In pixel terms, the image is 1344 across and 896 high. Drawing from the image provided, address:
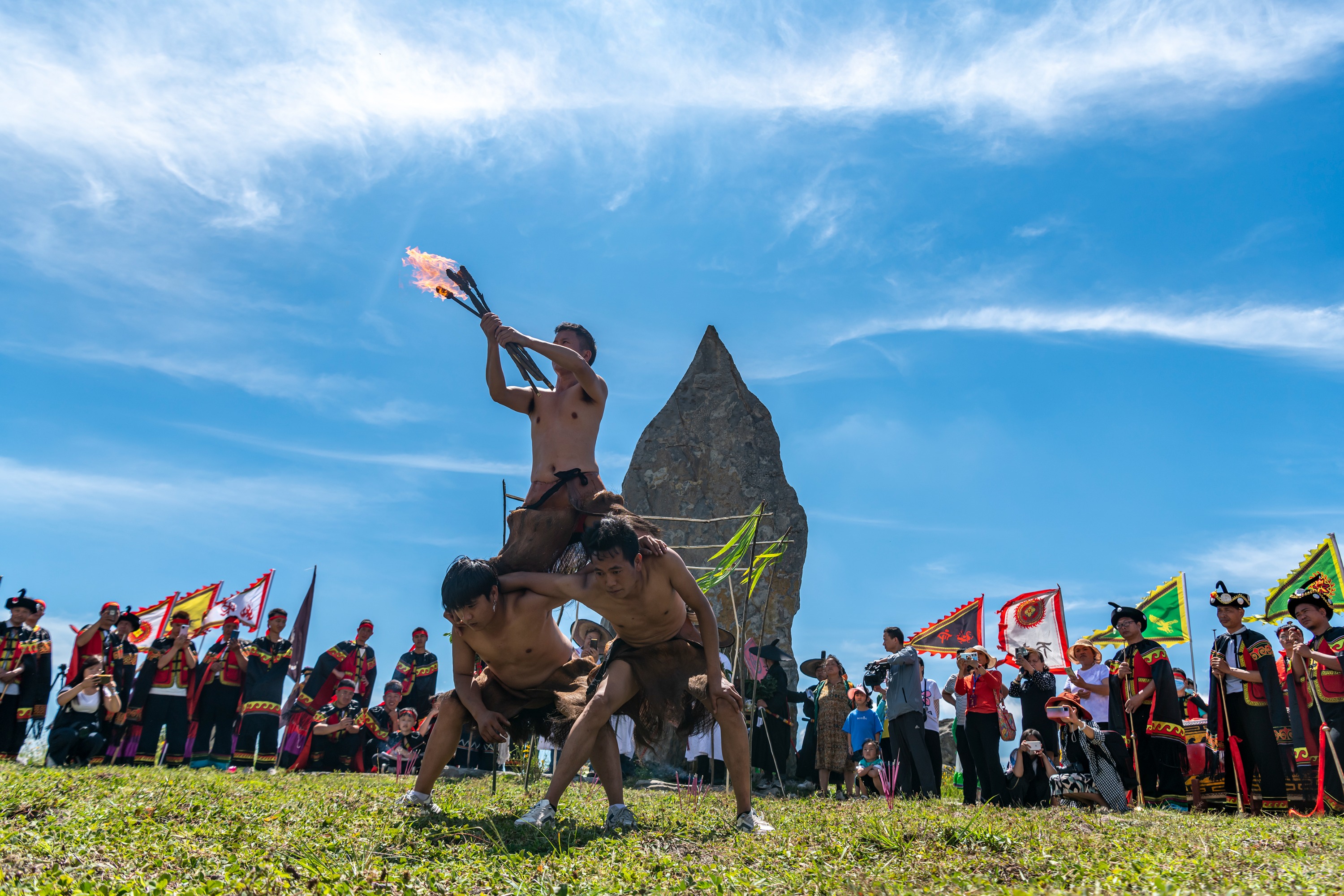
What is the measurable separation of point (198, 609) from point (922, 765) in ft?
32.9

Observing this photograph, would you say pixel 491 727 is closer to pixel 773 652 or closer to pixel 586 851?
pixel 586 851

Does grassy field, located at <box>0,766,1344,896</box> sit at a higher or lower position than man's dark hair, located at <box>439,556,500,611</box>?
lower

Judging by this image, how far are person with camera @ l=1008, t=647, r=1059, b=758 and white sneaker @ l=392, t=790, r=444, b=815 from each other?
5.88m

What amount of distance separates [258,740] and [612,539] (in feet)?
25.1

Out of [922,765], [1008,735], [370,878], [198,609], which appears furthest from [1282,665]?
[198,609]

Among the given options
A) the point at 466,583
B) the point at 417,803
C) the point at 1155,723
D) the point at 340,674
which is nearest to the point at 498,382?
the point at 466,583

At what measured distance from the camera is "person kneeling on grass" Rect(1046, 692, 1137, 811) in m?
6.95

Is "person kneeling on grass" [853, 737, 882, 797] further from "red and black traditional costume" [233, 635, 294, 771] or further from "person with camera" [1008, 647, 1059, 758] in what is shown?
"red and black traditional costume" [233, 635, 294, 771]

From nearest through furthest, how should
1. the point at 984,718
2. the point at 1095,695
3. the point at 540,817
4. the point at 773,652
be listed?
1. the point at 540,817
2. the point at 984,718
3. the point at 1095,695
4. the point at 773,652

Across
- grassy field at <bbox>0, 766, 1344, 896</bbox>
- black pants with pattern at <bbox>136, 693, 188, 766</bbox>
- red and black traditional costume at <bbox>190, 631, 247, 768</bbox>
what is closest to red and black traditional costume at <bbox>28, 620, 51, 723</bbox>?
black pants with pattern at <bbox>136, 693, 188, 766</bbox>

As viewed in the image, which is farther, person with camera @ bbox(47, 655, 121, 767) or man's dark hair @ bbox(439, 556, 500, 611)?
person with camera @ bbox(47, 655, 121, 767)

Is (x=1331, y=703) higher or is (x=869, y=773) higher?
(x=1331, y=703)

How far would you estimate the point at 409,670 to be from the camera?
1239cm

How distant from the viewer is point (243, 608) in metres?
12.6
